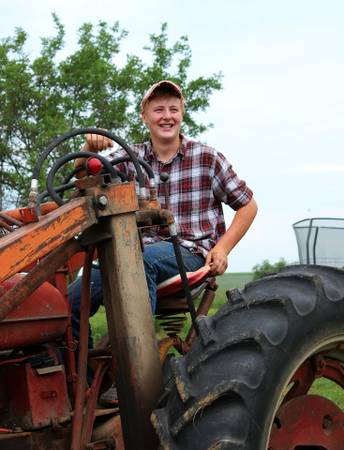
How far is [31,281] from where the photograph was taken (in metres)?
3.21

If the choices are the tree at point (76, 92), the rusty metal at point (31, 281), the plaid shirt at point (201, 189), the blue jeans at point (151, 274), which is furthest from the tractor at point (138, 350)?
the tree at point (76, 92)

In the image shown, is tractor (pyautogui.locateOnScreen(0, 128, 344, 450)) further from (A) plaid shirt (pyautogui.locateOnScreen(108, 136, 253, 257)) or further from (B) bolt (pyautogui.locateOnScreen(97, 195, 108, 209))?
(A) plaid shirt (pyautogui.locateOnScreen(108, 136, 253, 257))

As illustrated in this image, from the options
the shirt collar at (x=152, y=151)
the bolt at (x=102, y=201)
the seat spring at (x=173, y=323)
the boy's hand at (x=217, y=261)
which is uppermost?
the shirt collar at (x=152, y=151)

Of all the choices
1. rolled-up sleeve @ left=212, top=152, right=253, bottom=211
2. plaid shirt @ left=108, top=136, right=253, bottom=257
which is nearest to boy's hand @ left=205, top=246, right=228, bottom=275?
plaid shirt @ left=108, top=136, right=253, bottom=257

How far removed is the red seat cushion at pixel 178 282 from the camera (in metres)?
3.90

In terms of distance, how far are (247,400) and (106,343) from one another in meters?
1.54

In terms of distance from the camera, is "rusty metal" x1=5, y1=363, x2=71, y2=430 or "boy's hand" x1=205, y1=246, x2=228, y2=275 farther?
"boy's hand" x1=205, y1=246, x2=228, y2=275

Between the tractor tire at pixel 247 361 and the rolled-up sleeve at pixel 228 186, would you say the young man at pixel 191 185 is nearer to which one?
the rolled-up sleeve at pixel 228 186

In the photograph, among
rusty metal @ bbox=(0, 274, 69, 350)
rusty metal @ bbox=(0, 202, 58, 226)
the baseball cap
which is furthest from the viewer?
the baseball cap

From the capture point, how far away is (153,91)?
186 inches

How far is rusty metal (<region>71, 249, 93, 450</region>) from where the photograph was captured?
335 cm

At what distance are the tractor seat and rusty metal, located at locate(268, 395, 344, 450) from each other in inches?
32.7

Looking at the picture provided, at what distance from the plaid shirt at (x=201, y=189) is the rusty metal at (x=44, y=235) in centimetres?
142

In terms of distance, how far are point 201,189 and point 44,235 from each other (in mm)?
1740
